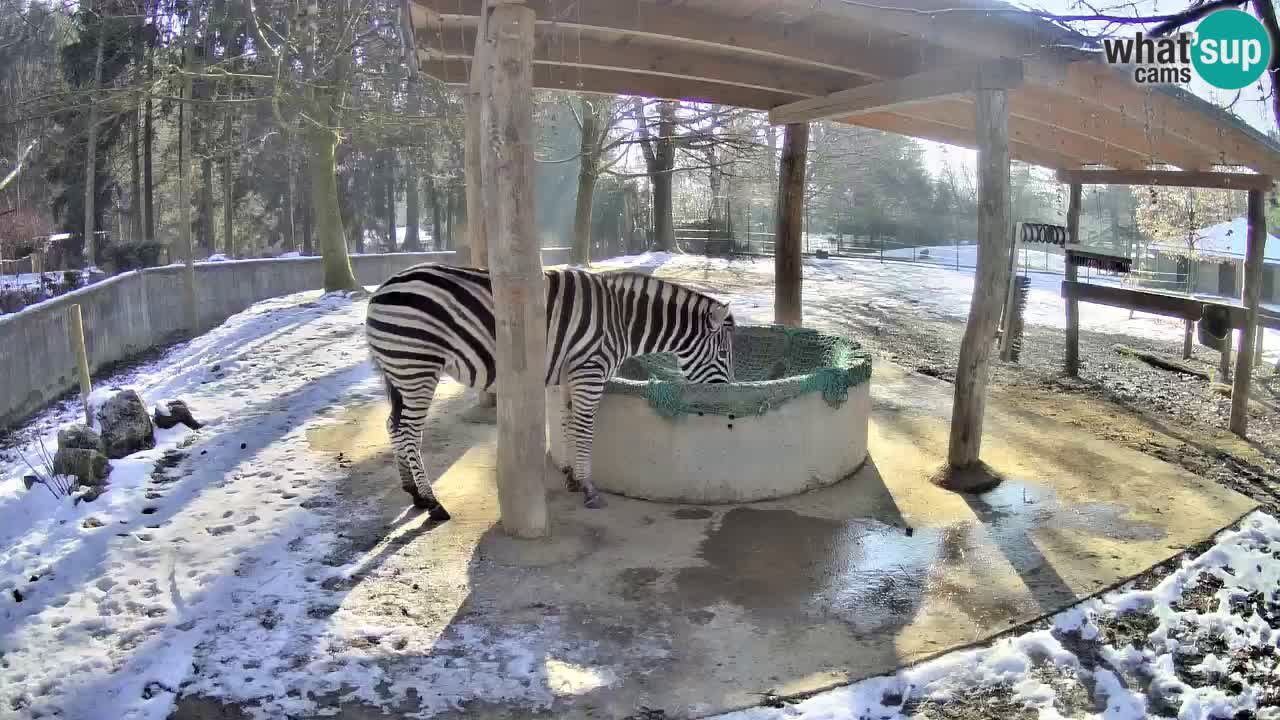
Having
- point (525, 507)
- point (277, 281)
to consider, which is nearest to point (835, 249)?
point (277, 281)

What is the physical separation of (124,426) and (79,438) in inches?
22.4

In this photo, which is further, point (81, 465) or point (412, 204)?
point (412, 204)

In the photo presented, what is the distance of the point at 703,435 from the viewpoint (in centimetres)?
625

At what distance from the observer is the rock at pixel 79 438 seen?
6.60m

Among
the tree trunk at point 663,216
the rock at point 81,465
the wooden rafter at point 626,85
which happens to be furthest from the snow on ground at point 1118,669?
the tree trunk at point 663,216

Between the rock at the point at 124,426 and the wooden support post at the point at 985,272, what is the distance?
667 cm

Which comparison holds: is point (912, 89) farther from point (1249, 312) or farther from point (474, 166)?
point (1249, 312)

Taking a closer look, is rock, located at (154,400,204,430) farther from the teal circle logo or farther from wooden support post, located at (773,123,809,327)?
the teal circle logo

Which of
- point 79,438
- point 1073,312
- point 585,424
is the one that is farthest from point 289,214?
point 585,424

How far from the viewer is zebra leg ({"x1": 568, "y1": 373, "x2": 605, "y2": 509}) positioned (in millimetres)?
6277

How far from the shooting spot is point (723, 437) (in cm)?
625

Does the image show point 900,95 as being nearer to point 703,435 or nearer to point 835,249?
point 703,435

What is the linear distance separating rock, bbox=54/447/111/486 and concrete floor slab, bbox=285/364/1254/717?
5.53ft

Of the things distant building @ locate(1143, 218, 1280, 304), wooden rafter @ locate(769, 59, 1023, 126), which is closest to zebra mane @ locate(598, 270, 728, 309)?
wooden rafter @ locate(769, 59, 1023, 126)
